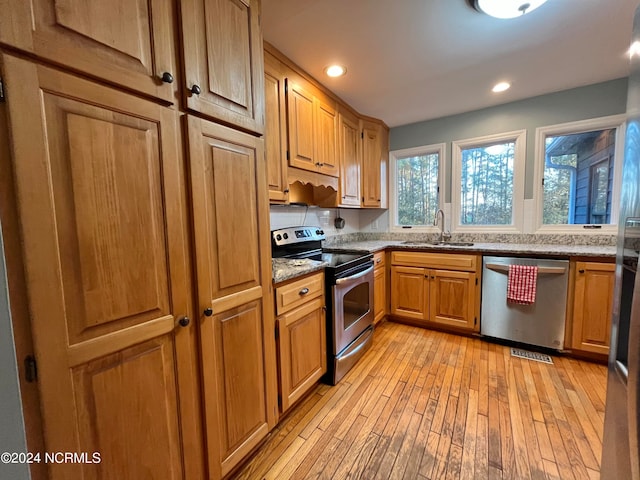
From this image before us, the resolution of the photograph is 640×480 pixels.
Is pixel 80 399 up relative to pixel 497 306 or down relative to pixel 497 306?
up

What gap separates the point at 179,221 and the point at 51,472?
2.46ft

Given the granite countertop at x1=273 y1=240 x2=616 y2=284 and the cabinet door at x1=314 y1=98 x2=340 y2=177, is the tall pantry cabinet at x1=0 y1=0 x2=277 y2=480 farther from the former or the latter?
the cabinet door at x1=314 y1=98 x2=340 y2=177

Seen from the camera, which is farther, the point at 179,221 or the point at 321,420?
the point at 321,420

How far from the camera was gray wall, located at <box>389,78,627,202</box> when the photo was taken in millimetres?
2340

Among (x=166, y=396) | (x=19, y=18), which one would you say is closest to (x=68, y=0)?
(x=19, y=18)

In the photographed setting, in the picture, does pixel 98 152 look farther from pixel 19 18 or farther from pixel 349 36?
pixel 349 36

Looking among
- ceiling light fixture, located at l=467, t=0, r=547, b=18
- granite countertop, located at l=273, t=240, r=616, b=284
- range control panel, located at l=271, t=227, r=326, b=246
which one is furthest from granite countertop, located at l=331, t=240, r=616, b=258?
ceiling light fixture, located at l=467, t=0, r=547, b=18

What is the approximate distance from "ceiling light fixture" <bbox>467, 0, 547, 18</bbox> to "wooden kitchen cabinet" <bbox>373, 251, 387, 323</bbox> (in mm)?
1925

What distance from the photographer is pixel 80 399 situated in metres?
0.73

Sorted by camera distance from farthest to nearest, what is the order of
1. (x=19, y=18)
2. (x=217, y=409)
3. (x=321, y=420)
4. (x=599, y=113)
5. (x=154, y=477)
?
(x=599, y=113) < (x=321, y=420) < (x=217, y=409) < (x=154, y=477) < (x=19, y=18)

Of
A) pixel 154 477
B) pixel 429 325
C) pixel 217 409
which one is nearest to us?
pixel 154 477

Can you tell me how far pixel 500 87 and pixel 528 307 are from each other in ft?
6.57

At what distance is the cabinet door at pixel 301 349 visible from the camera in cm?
Result: 150

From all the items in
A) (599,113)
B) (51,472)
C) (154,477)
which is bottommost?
(154,477)
